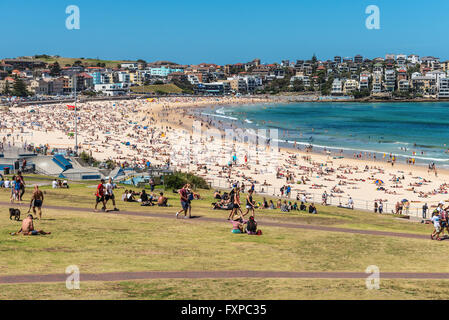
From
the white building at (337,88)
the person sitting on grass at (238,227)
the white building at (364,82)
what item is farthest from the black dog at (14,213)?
the white building at (337,88)

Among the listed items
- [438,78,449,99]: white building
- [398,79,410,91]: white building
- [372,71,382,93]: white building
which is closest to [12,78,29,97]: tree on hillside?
[372,71,382,93]: white building

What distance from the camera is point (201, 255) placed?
11562 millimetres

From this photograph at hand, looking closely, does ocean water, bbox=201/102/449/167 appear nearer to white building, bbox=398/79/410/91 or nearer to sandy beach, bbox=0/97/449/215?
sandy beach, bbox=0/97/449/215

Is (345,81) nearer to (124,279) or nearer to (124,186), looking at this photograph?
(124,186)

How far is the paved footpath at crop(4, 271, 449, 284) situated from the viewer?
9312 mm

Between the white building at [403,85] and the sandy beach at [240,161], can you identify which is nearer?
the sandy beach at [240,161]

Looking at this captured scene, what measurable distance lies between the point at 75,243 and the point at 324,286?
6.02 meters

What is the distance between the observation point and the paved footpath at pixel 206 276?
367 inches

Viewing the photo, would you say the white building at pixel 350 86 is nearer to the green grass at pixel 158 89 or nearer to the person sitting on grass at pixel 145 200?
the green grass at pixel 158 89

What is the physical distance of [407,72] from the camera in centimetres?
19375

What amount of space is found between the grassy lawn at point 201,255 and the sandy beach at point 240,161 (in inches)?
548

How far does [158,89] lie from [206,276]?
168310 mm

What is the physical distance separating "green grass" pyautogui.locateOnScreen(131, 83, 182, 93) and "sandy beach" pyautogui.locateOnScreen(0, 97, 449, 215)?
94.1m

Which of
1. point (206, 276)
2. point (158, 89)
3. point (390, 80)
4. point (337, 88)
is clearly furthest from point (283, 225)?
point (337, 88)
